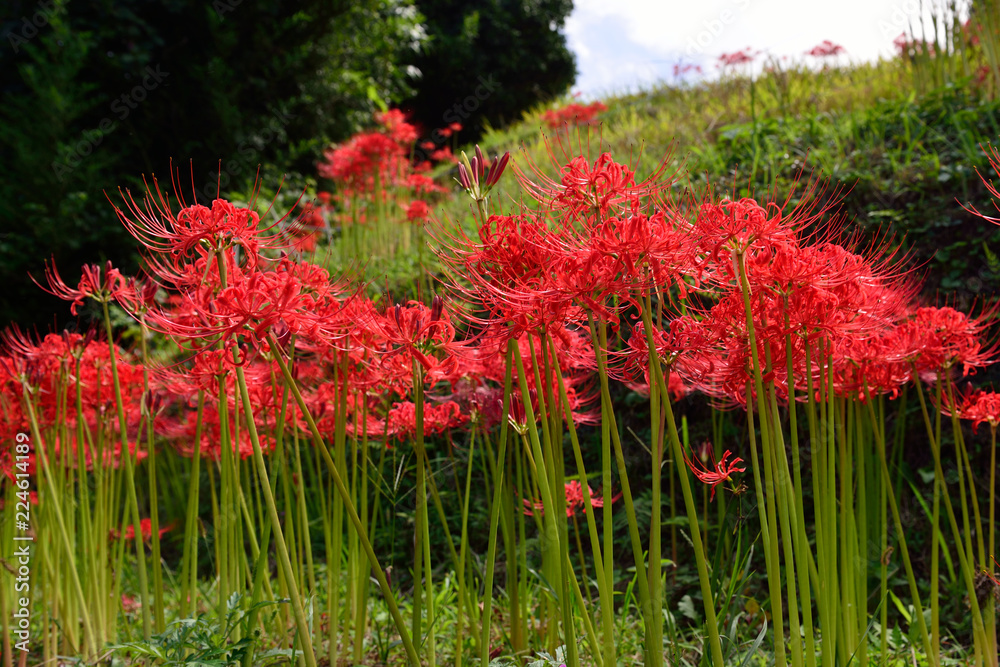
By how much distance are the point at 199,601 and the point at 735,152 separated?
5441 mm

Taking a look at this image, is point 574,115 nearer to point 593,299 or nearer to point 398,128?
point 398,128

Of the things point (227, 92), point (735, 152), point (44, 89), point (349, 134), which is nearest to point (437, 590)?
point (735, 152)

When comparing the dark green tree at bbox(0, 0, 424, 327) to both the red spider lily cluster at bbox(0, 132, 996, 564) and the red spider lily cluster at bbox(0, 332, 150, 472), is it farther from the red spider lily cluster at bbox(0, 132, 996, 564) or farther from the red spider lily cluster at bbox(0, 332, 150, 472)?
the red spider lily cluster at bbox(0, 132, 996, 564)

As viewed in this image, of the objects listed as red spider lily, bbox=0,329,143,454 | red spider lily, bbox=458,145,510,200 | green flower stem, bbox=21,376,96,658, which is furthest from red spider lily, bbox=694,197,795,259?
green flower stem, bbox=21,376,96,658

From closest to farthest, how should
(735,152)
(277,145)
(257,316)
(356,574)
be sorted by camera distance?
(257,316), (356,574), (735,152), (277,145)

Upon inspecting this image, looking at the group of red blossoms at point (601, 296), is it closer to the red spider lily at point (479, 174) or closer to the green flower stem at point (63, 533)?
the red spider lily at point (479, 174)

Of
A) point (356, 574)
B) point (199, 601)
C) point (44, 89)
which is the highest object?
point (44, 89)

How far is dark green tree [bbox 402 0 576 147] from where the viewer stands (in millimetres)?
17719

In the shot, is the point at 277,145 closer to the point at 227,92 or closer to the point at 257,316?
the point at 227,92

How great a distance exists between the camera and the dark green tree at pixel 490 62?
1772cm

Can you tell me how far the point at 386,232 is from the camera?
7496 millimetres

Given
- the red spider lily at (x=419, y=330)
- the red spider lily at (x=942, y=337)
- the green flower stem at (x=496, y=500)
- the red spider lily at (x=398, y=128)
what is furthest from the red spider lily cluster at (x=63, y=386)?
the red spider lily at (x=398, y=128)

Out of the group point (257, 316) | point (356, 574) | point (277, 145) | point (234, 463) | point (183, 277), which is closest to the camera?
point (257, 316)

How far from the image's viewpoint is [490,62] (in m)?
18.8
